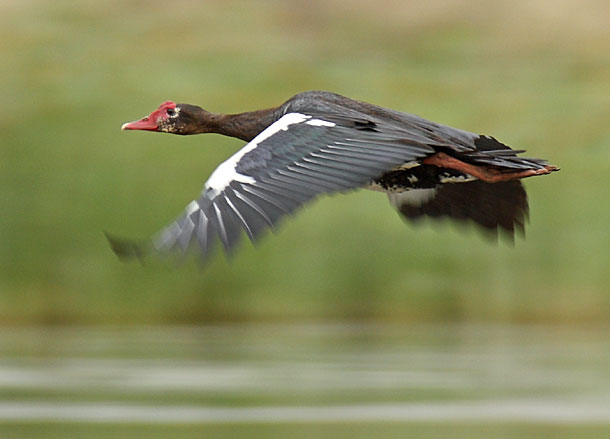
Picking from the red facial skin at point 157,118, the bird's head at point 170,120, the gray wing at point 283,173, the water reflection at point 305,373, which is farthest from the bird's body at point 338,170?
the water reflection at point 305,373

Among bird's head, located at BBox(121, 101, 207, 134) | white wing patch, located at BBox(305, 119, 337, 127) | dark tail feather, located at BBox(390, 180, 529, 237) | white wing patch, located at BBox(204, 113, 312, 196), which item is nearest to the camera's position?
white wing patch, located at BBox(204, 113, 312, 196)

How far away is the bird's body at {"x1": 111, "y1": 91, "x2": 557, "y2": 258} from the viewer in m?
7.30

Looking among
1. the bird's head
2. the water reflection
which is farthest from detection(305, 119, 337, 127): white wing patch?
the water reflection

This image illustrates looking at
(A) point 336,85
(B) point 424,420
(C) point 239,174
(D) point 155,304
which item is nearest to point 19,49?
(A) point 336,85

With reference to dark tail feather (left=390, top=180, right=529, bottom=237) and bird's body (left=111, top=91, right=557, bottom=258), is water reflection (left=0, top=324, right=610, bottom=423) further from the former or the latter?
bird's body (left=111, top=91, right=557, bottom=258)

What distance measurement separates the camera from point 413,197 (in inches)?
379

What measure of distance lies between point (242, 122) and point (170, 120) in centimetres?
111

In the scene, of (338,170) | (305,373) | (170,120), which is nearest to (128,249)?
(338,170)

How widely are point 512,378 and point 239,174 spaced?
803cm

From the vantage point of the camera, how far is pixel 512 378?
15086 mm

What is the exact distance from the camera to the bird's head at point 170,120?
10203 millimetres

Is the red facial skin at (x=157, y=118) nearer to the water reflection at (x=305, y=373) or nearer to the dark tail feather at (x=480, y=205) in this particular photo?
the dark tail feather at (x=480, y=205)

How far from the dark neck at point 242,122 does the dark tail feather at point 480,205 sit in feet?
3.55

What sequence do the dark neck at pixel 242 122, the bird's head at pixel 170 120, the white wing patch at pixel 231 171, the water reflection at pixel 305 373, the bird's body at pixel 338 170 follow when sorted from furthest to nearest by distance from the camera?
the water reflection at pixel 305 373 → the bird's head at pixel 170 120 → the dark neck at pixel 242 122 → the white wing patch at pixel 231 171 → the bird's body at pixel 338 170
